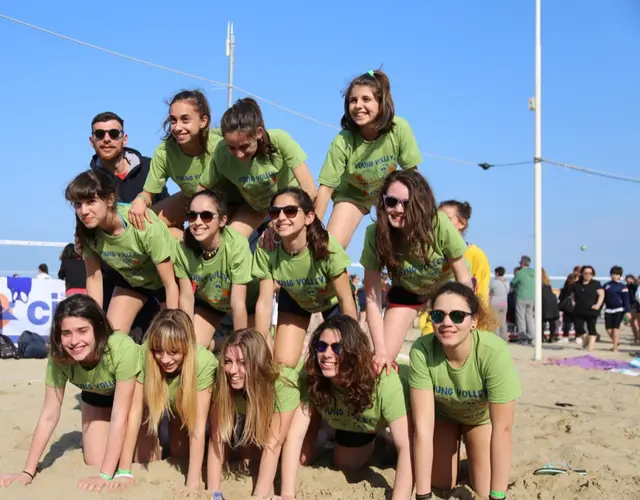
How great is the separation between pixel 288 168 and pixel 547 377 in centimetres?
533

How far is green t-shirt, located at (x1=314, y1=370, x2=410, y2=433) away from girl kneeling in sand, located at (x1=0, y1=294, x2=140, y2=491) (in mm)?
1140

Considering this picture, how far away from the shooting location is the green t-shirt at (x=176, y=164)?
4848 millimetres

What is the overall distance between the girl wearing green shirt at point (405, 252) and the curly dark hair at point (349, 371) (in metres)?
0.16

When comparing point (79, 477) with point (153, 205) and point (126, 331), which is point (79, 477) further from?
point (153, 205)

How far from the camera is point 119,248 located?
449cm

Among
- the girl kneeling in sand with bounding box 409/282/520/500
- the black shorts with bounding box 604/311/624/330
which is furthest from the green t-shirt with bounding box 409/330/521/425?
the black shorts with bounding box 604/311/624/330

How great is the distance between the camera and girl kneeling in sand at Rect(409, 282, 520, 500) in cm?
362

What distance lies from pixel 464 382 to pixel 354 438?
3.12ft

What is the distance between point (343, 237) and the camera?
488cm

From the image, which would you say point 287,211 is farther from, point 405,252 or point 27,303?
point 27,303

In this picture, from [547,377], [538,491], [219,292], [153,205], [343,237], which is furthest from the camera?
[547,377]

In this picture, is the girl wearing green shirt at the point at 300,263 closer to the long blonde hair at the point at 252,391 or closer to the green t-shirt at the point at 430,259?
the green t-shirt at the point at 430,259

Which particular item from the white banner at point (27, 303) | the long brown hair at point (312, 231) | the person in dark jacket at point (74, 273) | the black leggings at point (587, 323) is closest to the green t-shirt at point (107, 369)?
the long brown hair at point (312, 231)

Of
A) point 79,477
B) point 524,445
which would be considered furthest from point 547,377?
point 79,477
